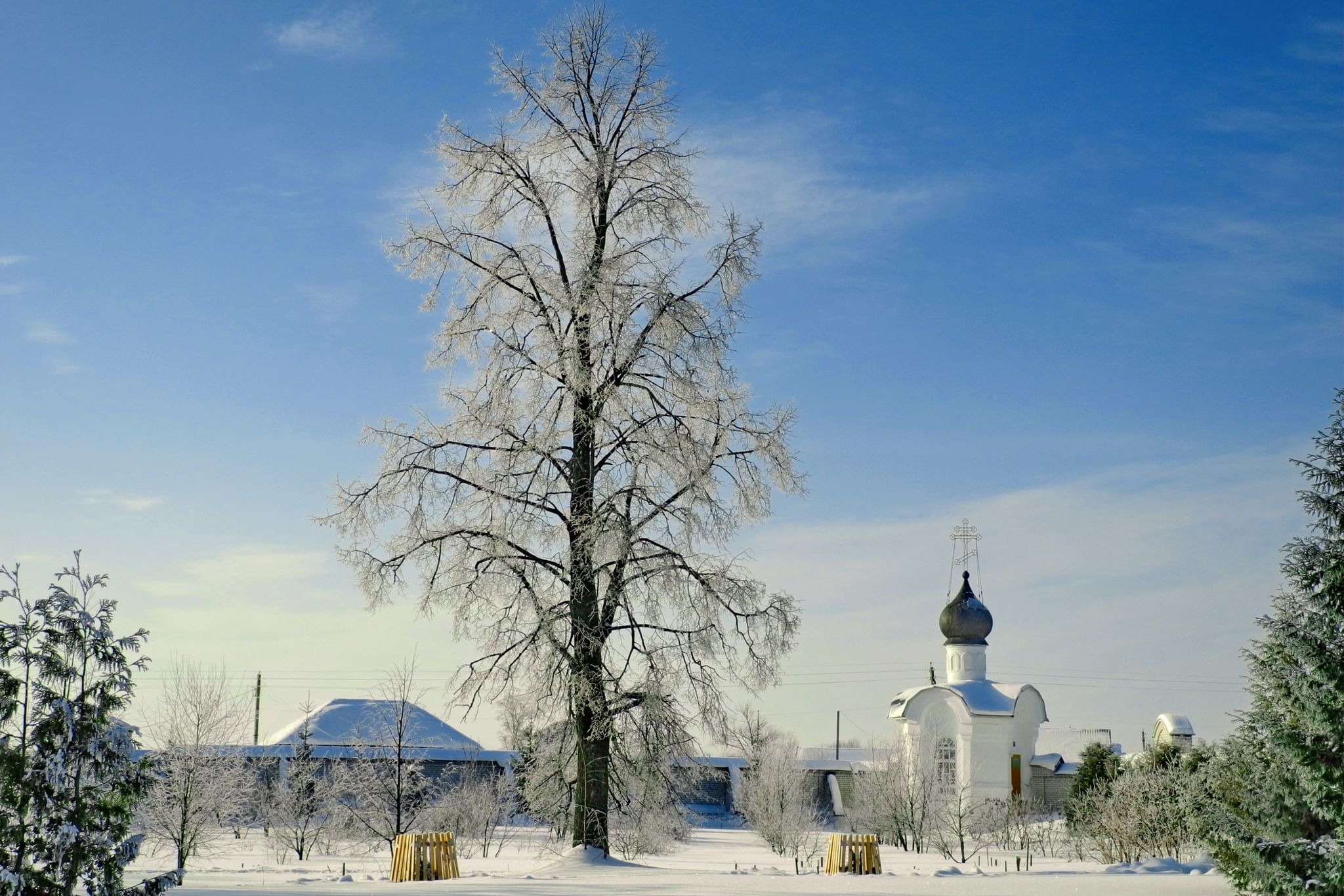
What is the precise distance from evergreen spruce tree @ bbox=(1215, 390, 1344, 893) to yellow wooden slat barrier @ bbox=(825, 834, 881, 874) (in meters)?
6.25

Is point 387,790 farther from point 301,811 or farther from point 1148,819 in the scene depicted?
point 1148,819

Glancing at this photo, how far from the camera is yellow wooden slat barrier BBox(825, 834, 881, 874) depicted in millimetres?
19625

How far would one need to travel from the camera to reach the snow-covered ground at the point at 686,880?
14906 millimetres

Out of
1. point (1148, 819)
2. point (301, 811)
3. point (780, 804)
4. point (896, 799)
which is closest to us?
point (1148, 819)

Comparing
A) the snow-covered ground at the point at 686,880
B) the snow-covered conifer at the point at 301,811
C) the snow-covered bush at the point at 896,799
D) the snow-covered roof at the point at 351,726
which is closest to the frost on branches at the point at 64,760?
the snow-covered ground at the point at 686,880

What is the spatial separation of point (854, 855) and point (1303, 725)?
7.92 meters

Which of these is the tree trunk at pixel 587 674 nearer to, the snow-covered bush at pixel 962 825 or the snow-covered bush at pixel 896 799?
the snow-covered bush at pixel 962 825

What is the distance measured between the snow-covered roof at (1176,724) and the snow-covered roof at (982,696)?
4.07 m

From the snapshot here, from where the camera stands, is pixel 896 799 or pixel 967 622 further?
pixel 967 622

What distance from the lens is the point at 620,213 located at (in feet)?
63.2

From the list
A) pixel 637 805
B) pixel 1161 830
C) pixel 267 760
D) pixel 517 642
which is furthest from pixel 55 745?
pixel 267 760

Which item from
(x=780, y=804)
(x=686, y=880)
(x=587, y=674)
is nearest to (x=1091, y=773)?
(x=780, y=804)

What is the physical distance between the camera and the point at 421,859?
55.9 ft

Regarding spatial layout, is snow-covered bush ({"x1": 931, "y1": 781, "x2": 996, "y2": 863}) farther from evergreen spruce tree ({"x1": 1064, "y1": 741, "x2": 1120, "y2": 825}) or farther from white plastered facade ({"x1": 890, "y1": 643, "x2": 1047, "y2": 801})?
white plastered facade ({"x1": 890, "y1": 643, "x2": 1047, "y2": 801})
